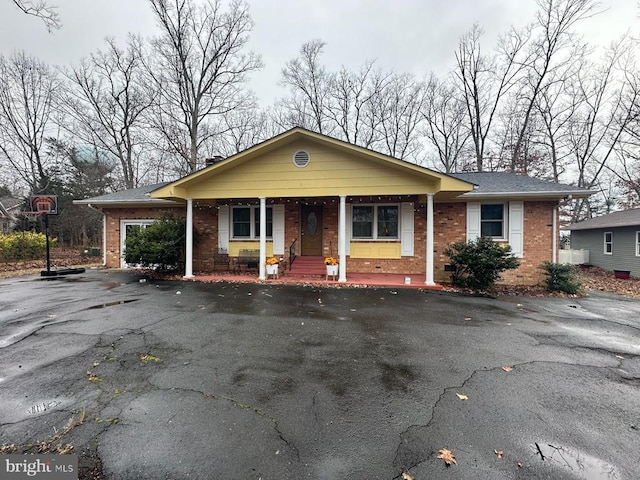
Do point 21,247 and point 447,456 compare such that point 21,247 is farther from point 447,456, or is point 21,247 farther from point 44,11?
point 447,456

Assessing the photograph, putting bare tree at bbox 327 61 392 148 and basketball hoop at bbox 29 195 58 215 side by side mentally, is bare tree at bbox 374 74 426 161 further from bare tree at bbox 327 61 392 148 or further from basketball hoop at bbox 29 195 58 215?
basketball hoop at bbox 29 195 58 215

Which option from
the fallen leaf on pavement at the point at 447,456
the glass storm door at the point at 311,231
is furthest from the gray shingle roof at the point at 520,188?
the fallen leaf on pavement at the point at 447,456

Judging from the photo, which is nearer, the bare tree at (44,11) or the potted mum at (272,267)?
the bare tree at (44,11)

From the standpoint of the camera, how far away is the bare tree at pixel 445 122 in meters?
22.5

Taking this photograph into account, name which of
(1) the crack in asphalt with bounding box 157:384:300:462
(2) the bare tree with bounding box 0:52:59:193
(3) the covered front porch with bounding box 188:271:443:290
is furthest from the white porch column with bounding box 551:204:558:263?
(2) the bare tree with bounding box 0:52:59:193

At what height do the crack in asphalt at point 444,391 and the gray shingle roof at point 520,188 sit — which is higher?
the gray shingle roof at point 520,188

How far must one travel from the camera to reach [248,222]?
11.9 metres

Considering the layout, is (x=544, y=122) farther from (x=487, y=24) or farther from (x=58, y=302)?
(x=58, y=302)

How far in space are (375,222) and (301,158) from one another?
144 inches

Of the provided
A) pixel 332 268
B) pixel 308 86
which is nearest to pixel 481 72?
pixel 308 86

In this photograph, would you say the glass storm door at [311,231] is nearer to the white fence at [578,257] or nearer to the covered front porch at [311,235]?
the covered front porch at [311,235]

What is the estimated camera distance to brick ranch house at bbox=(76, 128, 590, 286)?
9250mm

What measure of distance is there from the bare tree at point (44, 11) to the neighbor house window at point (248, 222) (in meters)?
7.78

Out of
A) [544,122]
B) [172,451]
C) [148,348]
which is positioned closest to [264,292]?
[148,348]
